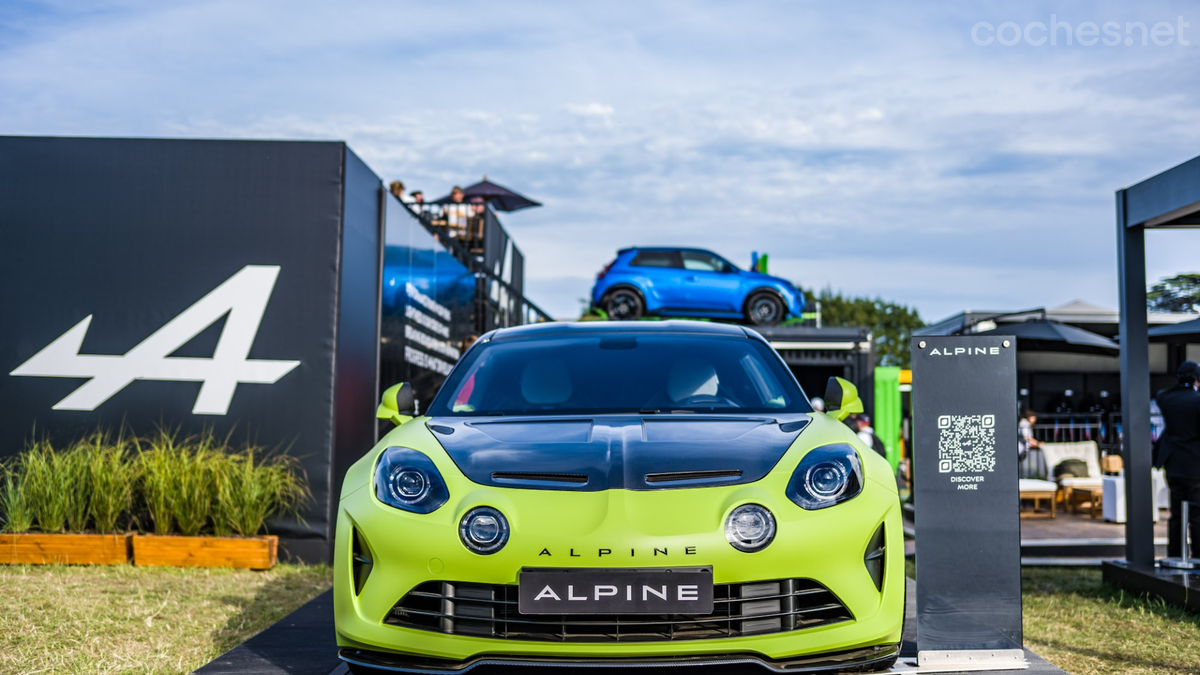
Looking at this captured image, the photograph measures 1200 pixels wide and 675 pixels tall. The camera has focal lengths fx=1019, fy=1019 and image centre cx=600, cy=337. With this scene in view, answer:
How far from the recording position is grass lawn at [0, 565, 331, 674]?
4453 mm

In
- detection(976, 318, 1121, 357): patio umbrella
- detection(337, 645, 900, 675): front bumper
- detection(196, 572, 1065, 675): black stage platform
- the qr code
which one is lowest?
detection(196, 572, 1065, 675): black stage platform

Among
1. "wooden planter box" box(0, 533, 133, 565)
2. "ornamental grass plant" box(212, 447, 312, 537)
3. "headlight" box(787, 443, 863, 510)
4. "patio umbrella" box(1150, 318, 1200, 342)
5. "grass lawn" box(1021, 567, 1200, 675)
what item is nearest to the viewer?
"headlight" box(787, 443, 863, 510)

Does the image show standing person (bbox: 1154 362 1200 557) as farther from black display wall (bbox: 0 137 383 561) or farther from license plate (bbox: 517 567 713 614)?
black display wall (bbox: 0 137 383 561)

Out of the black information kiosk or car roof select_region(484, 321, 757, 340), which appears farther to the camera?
car roof select_region(484, 321, 757, 340)

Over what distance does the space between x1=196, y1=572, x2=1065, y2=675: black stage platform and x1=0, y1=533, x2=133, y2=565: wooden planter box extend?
8.63ft

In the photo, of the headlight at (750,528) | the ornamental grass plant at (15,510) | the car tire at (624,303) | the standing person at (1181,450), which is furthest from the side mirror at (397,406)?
the car tire at (624,303)

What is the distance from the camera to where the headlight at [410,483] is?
129 inches

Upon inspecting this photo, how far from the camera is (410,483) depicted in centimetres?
337

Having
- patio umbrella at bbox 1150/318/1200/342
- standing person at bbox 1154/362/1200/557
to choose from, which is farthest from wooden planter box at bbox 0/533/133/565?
patio umbrella at bbox 1150/318/1200/342

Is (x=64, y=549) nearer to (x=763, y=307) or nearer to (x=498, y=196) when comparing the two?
(x=763, y=307)

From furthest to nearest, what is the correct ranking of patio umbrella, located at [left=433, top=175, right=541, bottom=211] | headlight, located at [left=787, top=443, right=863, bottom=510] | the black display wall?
patio umbrella, located at [left=433, top=175, right=541, bottom=211] < the black display wall < headlight, located at [left=787, top=443, right=863, bottom=510]

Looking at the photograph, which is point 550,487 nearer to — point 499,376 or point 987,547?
point 499,376

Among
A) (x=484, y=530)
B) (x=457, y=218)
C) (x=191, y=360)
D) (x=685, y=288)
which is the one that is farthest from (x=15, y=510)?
(x=685, y=288)

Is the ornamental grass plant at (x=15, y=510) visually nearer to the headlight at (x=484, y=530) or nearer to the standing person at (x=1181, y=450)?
the headlight at (x=484, y=530)
